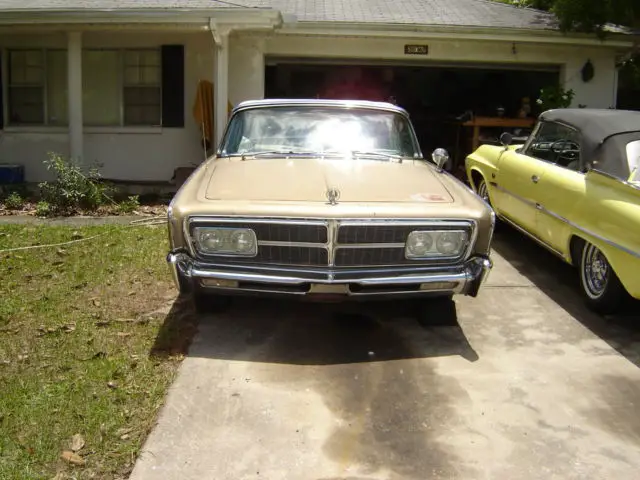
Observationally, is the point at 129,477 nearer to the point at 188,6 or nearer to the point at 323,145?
the point at 323,145

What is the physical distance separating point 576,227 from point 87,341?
12.7 ft

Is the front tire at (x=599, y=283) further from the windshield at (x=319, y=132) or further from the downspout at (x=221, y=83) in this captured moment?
the downspout at (x=221, y=83)

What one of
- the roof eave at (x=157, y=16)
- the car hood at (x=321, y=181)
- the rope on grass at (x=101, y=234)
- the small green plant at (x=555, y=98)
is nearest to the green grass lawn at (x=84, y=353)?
the rope on grass at (x=101, y=234)

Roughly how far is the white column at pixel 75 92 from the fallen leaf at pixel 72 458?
794 cm

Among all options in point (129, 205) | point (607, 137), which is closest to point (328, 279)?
point (607, 137)

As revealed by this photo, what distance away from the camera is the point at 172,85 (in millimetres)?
11484

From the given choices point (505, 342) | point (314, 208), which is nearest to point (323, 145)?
point (314, 208)

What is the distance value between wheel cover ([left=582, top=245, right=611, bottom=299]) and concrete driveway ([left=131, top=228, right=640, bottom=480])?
0.71 feet

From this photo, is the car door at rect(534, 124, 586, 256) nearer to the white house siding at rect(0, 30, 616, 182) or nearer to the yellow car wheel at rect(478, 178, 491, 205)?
the yellow car wheel at rect(478, 178, 491, 205)

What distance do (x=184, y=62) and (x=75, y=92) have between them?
1828 millimetres

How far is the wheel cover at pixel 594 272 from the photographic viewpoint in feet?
17.9

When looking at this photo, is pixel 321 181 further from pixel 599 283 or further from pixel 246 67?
pixel 246 67

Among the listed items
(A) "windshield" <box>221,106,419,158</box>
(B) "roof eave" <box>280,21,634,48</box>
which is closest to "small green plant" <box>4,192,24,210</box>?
(B) "roof eave" <box>280,21,634,48</box>

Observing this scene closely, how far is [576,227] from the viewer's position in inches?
224
